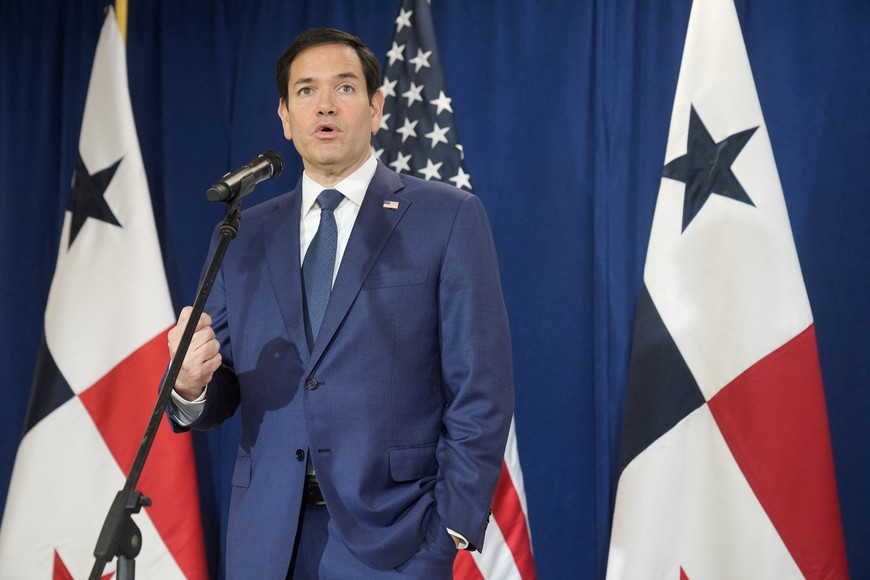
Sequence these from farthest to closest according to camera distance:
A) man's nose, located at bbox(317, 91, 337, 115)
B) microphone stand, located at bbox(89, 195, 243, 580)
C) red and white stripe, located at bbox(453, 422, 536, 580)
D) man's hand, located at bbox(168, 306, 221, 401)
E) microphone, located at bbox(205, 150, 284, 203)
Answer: red and white stripe, located at bbox(453, 422, 536, 580) < man's nose, located at bbox(317, 91, 337, 115) < man's hand, located at bbox(168, 306, 221, 401) < microphone, located at bbox(205, 150, 284, 203) < microphone stand, located at bbox(89, 195, 243, 580)

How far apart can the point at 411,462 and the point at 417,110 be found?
169 centimetres

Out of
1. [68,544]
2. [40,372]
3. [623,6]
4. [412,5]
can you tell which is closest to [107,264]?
[40,372]

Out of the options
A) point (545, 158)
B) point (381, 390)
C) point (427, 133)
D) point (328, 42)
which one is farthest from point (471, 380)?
point (545, 158)

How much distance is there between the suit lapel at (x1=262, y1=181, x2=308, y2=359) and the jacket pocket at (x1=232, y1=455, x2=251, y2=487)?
0.84ft

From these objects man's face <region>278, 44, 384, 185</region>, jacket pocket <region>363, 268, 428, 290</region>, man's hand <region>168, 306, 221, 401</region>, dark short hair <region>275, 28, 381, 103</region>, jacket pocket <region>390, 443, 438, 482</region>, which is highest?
dark short hair <region>275, 28, 381, 103</region>

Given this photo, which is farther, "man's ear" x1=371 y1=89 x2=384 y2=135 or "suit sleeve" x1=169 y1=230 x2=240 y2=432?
"man's ear" x1=371 y1=89 x2=384 y2=135

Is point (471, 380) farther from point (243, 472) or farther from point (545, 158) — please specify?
point (545, 158)

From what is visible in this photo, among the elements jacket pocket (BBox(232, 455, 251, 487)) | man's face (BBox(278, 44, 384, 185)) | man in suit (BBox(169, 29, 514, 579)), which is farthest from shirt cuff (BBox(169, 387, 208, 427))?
man's face (BBox(278, 44, 384, 185))

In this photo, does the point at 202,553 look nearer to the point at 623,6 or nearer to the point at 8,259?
the point at 8,259

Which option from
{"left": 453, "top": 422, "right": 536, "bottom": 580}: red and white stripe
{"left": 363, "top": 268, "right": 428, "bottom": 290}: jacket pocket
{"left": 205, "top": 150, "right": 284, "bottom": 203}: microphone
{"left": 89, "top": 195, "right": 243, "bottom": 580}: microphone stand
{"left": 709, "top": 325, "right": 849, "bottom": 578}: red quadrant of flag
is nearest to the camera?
{"left": 89, "top": 195, "right": 243, "bottom": 580}: microphone stand

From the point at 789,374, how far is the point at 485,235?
4.27 feet

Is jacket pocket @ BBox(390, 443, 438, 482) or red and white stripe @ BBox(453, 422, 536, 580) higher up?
jacket pocket @ BBox(390, 443, 438, 482)

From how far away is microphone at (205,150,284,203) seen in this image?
4.82 ft

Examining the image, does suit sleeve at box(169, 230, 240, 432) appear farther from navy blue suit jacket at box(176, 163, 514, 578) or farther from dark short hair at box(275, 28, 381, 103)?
dark short hair at box(275, 28, 381, 103)
